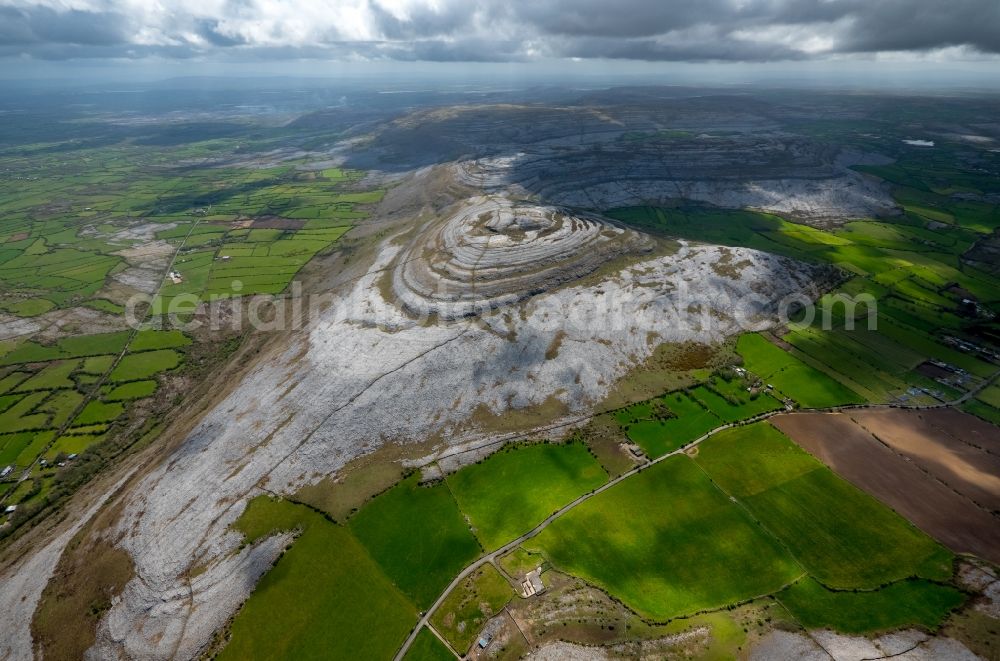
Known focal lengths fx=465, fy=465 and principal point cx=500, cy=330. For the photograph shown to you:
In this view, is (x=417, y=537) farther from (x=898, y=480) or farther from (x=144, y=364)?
(x=144, y=364)

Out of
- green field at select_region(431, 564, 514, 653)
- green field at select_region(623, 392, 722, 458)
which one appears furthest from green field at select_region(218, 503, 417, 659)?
green field at select_region(623, 392, 722, 458)

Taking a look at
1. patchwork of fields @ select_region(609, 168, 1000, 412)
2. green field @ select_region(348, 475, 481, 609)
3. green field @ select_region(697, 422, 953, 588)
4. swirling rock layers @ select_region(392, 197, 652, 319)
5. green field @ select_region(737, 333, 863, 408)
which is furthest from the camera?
swirling rock layers @ select_region(392, 197, 652, 319)

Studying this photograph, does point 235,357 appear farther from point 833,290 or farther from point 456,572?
point 833,290

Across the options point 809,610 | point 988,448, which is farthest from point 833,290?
point 809,610

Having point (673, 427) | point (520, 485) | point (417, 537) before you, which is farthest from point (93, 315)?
point (673, 427)

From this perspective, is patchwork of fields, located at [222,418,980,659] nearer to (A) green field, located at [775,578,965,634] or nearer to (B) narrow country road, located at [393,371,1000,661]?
(A) green field, located at [775,578,965,634]

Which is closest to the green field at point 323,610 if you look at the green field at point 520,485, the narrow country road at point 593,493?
the narrow country road at point 593,493
